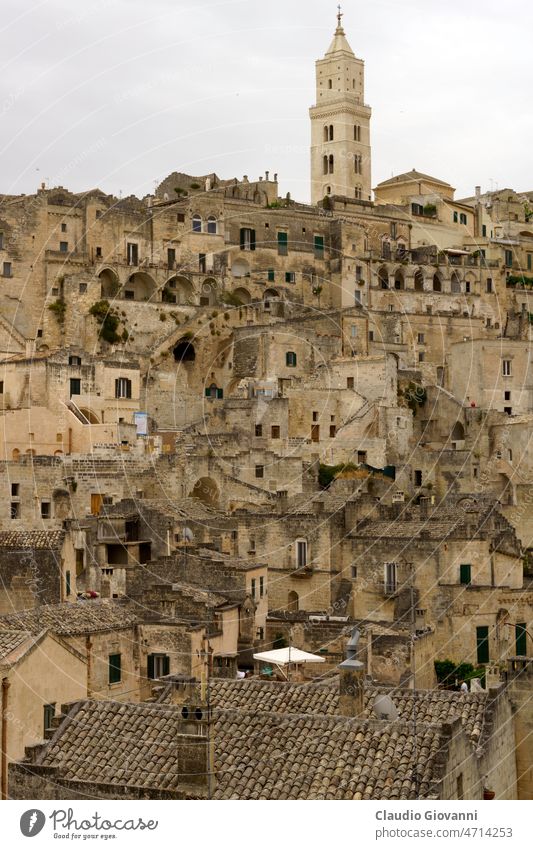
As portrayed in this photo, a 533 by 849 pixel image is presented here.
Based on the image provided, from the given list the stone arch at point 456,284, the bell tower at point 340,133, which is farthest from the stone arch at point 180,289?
the bell tower at point 340,133

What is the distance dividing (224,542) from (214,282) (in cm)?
2938

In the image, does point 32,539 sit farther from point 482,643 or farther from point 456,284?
point 456,284

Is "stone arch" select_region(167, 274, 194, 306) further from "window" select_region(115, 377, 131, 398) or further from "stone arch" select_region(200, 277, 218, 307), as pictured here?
"window" select_region(115, 377, 131, 398)

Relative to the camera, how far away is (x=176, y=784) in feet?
74.6

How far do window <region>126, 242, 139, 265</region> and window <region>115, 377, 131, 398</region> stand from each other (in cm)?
1247


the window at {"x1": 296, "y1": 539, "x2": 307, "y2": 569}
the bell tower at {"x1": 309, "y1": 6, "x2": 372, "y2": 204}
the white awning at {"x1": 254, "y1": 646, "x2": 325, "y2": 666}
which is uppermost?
the bell tower at {"x1": 309, "y1": 6, "x2": 372, "y2": 204}

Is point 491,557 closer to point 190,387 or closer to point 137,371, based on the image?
point 137,371

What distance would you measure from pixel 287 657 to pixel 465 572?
11.2m

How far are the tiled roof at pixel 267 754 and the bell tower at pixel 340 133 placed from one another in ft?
223

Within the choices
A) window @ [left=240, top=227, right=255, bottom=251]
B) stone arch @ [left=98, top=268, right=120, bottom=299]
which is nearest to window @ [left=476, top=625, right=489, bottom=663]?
stone arch @ [left=98, top=268, right=120, bottom=299]

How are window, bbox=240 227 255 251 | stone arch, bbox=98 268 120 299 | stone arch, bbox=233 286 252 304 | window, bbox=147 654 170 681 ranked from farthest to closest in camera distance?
window, bbox=240 227 255 251
stone arch, bbox=233 286 252 304
stone arch, bbox=98 268 120 299
window, bbox=147 654 170 681

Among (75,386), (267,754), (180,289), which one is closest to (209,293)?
(180,289)

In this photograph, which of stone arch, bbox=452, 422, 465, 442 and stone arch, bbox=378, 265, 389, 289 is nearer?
stone arch, bbox=452, 422, 465, 442

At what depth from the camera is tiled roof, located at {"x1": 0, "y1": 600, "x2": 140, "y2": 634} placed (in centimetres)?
3359
